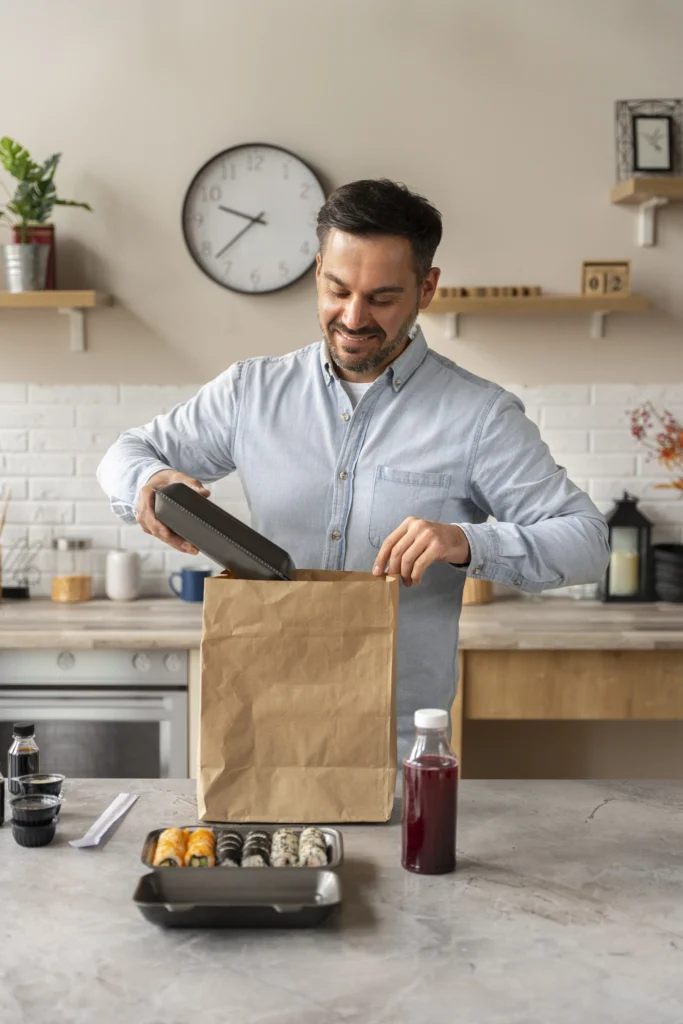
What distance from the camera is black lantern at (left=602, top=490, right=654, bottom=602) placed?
3623mm

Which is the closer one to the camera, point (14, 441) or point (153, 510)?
point (153, 510)

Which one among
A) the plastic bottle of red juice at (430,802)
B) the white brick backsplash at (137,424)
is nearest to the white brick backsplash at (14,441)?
the white brick backsplash at (137,424)

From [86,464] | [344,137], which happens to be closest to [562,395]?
[344,137]

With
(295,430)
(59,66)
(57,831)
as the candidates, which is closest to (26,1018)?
(57,831)

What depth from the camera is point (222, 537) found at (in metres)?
1.53

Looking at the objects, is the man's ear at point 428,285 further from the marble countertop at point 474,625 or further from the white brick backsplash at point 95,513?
the white brick backsplash at point 95,513

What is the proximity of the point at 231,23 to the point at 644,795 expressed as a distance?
2.85m

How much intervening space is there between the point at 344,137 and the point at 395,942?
2948 mm

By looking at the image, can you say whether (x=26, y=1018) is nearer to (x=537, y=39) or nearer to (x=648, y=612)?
(x=648, y=612)

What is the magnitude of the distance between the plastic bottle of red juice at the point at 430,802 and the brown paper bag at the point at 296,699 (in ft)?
0.31

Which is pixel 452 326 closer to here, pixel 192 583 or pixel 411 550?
pixel 192 583

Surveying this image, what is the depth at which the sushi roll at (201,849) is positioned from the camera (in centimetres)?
138

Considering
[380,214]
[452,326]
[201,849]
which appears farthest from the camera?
[452,326]

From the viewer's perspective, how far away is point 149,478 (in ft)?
6.21
